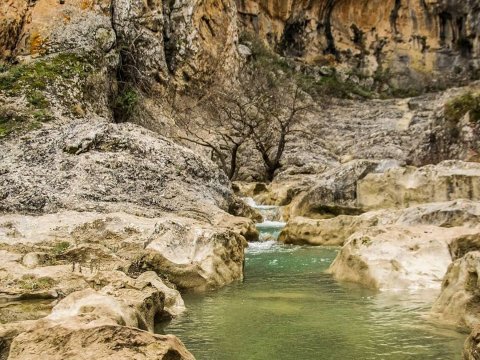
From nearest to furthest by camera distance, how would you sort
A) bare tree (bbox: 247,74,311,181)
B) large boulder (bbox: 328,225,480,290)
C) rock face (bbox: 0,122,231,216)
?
large boulder (bbox: 328,225,480,290), rock face (bbox: 0,122,231,216), bare tree (bbox: 247,74,311,181)

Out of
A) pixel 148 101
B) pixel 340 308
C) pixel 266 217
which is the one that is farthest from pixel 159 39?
pixel 340 308

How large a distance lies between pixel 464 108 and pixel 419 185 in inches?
190

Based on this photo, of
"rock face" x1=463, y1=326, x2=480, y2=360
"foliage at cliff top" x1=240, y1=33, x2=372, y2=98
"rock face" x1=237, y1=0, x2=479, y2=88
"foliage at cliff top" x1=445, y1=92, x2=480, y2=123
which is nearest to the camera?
"rock face" x1=463, y1=326, x2=480, y2=360

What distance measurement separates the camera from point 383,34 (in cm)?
4441

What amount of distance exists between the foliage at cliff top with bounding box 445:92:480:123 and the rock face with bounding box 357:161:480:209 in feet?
12.0

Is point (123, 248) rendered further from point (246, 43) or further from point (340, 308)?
point (246, 43)

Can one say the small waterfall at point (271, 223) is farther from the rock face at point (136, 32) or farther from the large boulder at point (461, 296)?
the rock face at point (136, 32)

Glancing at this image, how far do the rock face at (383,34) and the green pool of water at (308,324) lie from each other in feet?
122

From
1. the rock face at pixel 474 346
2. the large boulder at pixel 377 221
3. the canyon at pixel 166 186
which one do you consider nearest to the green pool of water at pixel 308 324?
the canyon at pixel 166 186

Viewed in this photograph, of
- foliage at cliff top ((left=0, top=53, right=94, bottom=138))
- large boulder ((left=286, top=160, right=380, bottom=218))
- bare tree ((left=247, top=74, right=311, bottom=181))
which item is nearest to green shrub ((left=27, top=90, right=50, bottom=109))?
foliage at cliff top ((left=0, top=53, right=94, bottom=138))

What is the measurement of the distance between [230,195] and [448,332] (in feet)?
26.7

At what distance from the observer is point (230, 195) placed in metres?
12.2

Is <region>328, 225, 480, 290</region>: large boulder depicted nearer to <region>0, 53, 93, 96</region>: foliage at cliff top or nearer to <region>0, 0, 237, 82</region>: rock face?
<region>0, 53, 93, 96</region>: foliage at cliff top

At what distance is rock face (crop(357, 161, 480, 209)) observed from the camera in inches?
457
